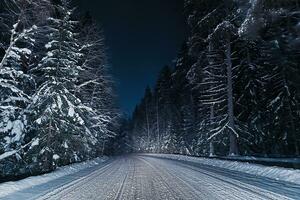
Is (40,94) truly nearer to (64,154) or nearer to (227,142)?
(64,154)

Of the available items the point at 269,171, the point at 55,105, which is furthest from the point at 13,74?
the point at 269,171

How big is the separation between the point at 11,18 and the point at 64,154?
9.34 meters

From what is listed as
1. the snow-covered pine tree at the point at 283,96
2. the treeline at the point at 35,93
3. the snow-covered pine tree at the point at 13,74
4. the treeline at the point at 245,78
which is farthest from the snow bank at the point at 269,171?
the snow-covered pine tree at the point at 13,74

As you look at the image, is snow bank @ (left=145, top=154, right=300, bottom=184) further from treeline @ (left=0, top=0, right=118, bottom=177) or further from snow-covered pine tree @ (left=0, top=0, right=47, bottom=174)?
snow-covered pine tree @ (left=0, top=0, right=47, bottom=174)

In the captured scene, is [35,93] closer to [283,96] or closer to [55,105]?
[55,105]

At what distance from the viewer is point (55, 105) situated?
65.0 feet

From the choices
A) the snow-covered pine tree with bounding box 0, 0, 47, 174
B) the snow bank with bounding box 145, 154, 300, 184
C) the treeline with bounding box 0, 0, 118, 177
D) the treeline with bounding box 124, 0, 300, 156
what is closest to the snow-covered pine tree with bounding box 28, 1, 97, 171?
the treeline with bounding box 0, 0, 118, 177

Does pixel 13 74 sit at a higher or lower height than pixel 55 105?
higher

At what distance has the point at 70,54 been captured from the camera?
22.1 m

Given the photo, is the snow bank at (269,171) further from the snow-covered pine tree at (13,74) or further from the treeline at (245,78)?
the snow-covered pine tree at (13,74)

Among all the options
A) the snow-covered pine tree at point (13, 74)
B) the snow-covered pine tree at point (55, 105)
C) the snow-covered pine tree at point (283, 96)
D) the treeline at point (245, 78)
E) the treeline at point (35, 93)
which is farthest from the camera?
the snow-covered pine tree at point (283, 96)

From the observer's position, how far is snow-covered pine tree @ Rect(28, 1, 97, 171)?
775 inches

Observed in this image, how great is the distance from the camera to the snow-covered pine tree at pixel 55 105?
19.7 meters

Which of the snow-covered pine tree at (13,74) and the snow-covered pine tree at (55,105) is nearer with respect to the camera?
the snow-covered pine tree at (13,74)
